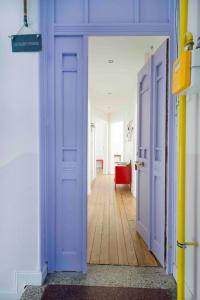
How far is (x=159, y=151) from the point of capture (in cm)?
255

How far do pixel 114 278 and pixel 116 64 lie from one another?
3582 mm

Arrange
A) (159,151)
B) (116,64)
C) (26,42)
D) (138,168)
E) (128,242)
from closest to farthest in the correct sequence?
(26,42) < (159,151) < (128,242) < (138,168) < (116,64)

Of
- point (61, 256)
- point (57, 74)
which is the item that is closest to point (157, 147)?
point (57, 74)

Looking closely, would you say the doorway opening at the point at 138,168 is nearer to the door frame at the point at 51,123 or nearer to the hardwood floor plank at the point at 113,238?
the hardwood floor plank at the point at 113,238

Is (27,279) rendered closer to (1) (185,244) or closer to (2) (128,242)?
(2) (128,242)

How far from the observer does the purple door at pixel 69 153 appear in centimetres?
228

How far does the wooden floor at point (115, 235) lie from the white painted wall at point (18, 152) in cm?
80

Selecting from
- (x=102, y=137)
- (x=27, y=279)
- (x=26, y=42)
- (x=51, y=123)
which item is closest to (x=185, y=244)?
(x=27, y=279)

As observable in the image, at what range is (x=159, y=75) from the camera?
8.48ft

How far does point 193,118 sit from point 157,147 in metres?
0.93

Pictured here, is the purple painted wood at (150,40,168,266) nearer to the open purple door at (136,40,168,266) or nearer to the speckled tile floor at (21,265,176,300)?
the open purple door at (136,40,168,266)

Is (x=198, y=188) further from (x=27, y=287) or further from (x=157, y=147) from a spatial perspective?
(x=27, y=287)

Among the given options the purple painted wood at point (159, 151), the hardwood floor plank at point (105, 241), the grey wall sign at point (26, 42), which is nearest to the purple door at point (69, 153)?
the grey wall sign at point (26, 42)

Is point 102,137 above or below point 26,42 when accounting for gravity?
below
